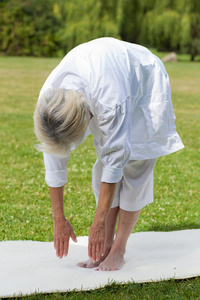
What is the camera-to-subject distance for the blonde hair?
2.68 meters

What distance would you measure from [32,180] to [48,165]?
294cm

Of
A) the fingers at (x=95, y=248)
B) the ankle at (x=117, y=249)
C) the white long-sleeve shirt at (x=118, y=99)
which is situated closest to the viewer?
the white long-sleeve shirt at (x=118, y=99)

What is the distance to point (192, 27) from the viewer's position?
28.3 meters

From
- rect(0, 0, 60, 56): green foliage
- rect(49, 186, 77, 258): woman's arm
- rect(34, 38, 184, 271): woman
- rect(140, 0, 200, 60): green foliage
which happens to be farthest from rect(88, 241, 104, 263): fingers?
rect(0, 0, 60, 56): green foliage

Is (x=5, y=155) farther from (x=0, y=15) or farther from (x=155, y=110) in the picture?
(x=0, y=15)

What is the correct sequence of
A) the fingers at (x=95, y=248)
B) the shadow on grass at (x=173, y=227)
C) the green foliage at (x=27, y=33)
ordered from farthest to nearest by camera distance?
the green foliage at (x=27, y=33) → the shadow on grass at (x=173, y=227) → the fingers at (x=95, y=248)

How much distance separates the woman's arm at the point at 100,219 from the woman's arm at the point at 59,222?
27 cm

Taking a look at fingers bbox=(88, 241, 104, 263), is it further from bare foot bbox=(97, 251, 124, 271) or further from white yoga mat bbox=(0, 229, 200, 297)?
bare foot bbox=(97, 251, 124, 271)

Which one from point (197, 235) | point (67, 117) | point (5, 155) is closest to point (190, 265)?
point (197, 235)

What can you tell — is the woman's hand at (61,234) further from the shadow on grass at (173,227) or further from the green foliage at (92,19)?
the green foliage at (92,19)

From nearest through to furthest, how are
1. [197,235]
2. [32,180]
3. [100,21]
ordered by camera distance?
1. [197,235]
2. [32,180]
3. [100,21]

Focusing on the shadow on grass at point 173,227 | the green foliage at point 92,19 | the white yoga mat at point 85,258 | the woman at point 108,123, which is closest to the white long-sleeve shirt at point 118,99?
the woman at point 108,123

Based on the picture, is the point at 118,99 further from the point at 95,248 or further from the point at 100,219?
the point at 95,248

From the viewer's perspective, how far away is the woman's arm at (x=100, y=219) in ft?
9.89
